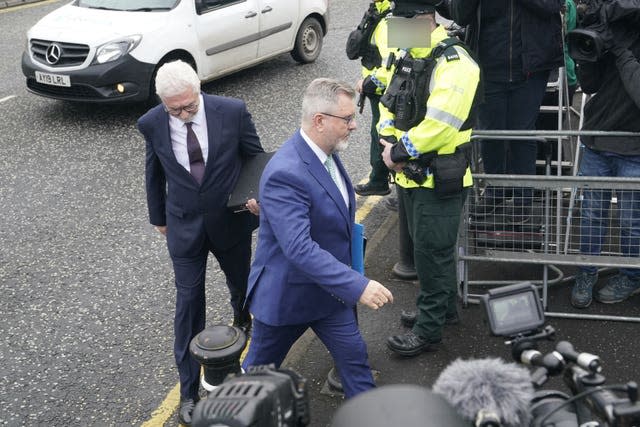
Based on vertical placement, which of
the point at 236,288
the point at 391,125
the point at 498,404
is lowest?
the point at 236,288

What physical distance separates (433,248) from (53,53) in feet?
21.2

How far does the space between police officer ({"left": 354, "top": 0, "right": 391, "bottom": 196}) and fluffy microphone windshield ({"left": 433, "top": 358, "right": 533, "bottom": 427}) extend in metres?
4.46

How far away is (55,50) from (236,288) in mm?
5565

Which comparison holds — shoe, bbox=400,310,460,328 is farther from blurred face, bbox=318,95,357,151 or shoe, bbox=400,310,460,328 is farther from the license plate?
the license plate

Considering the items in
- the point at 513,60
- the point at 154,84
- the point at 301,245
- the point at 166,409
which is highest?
the point at 513,60

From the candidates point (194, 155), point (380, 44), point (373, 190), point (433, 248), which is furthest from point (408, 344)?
point (380, 44)

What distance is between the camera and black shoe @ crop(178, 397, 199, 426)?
4697mm

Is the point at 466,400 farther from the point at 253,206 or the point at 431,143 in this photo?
the point at 253,206

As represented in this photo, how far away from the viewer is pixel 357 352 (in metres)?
4.23

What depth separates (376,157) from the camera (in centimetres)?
710

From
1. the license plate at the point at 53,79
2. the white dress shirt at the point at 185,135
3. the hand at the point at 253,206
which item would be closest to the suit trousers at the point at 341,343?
the hand at the point at 253,206

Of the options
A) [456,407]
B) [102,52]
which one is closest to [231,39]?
[102,52]

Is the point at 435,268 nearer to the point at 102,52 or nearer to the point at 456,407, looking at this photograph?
the point at 456,407

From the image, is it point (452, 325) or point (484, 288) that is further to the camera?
point (484, 288)
